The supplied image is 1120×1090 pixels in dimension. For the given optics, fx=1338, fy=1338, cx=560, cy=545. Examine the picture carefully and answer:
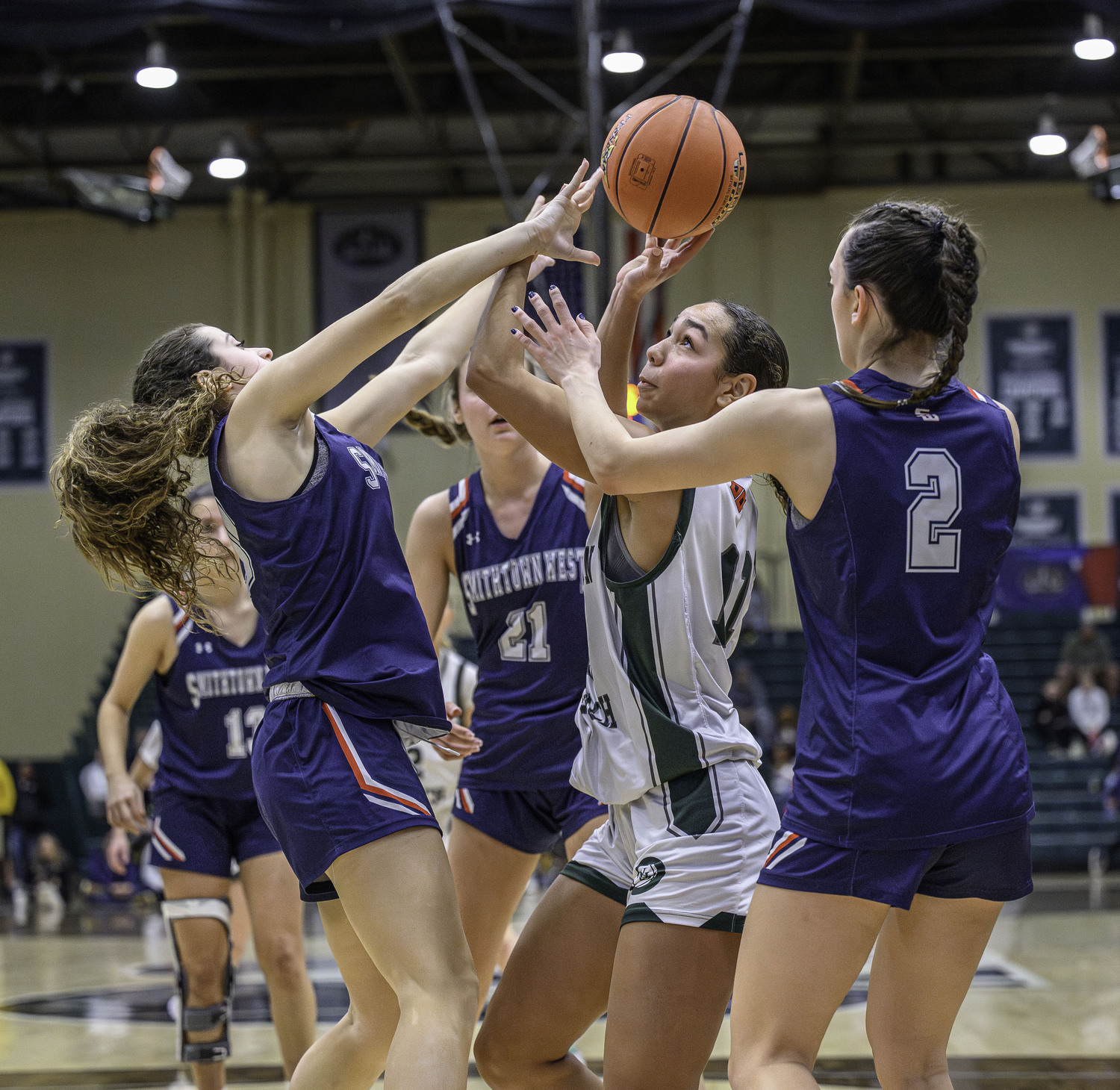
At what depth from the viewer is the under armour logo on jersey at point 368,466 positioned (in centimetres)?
264

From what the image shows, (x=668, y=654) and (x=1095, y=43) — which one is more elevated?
(x=1095, y=43)

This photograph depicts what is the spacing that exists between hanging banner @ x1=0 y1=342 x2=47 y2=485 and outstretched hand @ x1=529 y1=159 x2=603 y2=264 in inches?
607

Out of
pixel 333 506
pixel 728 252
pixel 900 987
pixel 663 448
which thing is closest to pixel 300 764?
pixel 333 506

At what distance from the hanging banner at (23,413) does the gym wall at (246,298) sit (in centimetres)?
16

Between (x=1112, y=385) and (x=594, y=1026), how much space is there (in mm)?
13521

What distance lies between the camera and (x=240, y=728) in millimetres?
4254

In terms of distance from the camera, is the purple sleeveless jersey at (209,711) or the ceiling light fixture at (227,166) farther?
the ceiling light fixture at (227,166)

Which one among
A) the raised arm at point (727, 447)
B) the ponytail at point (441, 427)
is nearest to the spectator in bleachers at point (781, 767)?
the ponytail at point (441, 427)

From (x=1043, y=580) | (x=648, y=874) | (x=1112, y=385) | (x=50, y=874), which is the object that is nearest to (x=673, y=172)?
(x=648, y=874)

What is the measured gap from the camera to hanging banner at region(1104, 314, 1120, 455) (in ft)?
55.0

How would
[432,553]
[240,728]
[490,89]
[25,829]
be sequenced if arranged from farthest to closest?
[490,89]
[25,829]
[240,728]
[432,553]

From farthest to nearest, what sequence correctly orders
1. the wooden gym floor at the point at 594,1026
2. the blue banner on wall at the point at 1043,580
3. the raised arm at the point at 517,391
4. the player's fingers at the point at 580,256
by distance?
the blue banner on wall at the point at 1043,580 → the wooden gym floor at the point at 594,1026 → the player's fingers at the point at 580,256 → the raised arm at the point at 517,391

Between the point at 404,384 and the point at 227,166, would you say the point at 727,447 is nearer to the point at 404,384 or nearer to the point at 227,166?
the point at 404,384

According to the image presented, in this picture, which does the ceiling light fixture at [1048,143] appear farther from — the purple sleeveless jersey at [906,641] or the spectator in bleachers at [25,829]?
the purple sleeveless jersey at [906,641]
